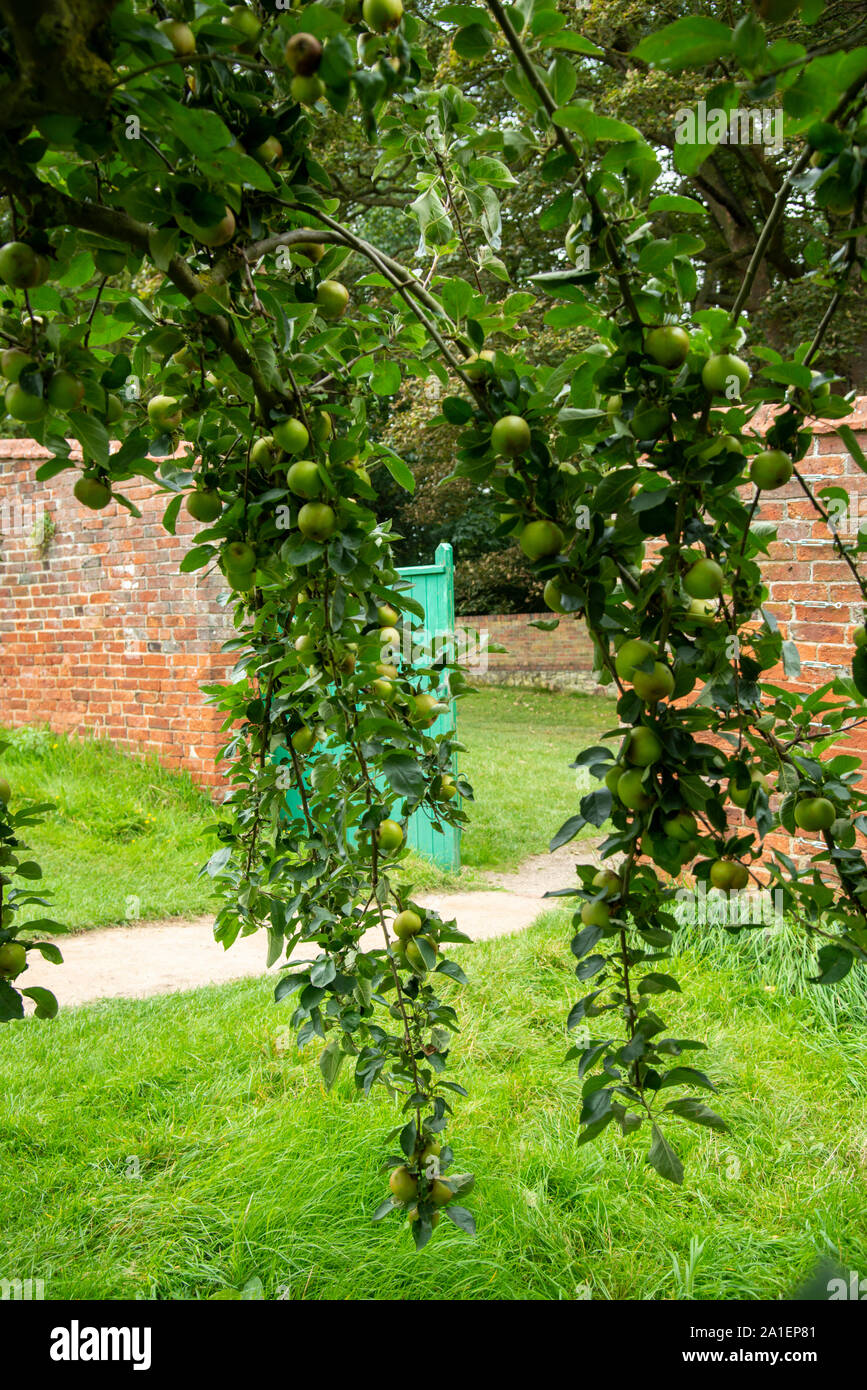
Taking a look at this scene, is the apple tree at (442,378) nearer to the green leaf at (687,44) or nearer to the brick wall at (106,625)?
the green leaf at (687,44)

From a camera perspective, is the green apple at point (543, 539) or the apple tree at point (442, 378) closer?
the apple tree at point (442, 378)

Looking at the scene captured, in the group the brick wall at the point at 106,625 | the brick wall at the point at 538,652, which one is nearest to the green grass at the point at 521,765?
the brick wall at the point at 538,652

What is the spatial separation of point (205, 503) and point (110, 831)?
13.8 feet

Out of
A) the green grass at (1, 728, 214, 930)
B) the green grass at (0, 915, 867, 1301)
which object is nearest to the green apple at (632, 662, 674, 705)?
the green grass at (0, 915, 867, 1301)

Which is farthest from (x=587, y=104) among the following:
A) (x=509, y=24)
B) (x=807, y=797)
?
(x=807, y=797)

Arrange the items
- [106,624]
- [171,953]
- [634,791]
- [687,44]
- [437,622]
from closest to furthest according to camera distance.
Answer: [687,44]
[634,791]
[171,953]
[437,622]
[106,624]

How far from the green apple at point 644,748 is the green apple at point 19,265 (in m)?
0.69

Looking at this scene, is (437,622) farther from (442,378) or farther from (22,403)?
(22,403)

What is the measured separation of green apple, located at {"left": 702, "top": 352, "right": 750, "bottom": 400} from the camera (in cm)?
80

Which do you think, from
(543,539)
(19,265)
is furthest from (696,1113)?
(19,265)

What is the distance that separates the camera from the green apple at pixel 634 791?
0.89 meters

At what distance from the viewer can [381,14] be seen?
2.58 feet

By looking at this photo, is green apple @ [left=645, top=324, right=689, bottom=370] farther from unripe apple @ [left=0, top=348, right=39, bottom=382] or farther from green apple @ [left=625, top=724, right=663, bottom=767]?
unripe apple @ [left=0, top=348, right=39, bottom=382]
